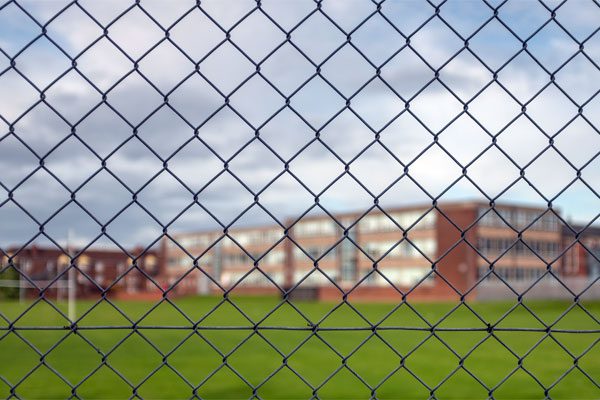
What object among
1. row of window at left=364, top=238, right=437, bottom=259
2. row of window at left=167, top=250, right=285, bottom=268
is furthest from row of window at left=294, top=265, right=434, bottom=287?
row of window at left=167, top=250, right=285, bottom=268

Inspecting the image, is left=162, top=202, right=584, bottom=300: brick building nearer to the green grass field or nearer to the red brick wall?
the red brick wall

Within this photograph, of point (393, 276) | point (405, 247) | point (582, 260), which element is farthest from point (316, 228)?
point (582, 260)

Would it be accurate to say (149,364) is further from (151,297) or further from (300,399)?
(151,297)

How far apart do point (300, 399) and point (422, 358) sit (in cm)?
357

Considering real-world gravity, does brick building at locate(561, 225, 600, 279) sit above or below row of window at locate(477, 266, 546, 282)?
above

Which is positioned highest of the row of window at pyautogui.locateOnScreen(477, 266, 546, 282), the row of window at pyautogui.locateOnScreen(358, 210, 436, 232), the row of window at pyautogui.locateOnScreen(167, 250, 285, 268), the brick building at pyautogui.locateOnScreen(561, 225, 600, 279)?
the row of window at pyautogui.locateOnScreen(358, 210, 436, 232)

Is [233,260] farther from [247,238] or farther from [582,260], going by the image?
[582,260]

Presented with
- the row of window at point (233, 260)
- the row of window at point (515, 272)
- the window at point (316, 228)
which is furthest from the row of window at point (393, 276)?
the row of window at point (233, 260)

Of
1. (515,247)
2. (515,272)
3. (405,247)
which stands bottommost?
(515,272)

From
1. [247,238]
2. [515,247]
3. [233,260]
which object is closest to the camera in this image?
[515,247]

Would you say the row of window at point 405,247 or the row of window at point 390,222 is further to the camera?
the row of window at point 405,247

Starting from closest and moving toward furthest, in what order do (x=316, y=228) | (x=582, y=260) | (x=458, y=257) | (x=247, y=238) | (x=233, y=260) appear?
(x=458, y=257) → (x=582, y=260) → (x=316, y=228) → (x=247, y=238) → (x=233, y=260)

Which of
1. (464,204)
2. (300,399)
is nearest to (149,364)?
(300,399)

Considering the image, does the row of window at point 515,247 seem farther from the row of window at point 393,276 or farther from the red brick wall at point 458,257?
the row of window at point 393,276
